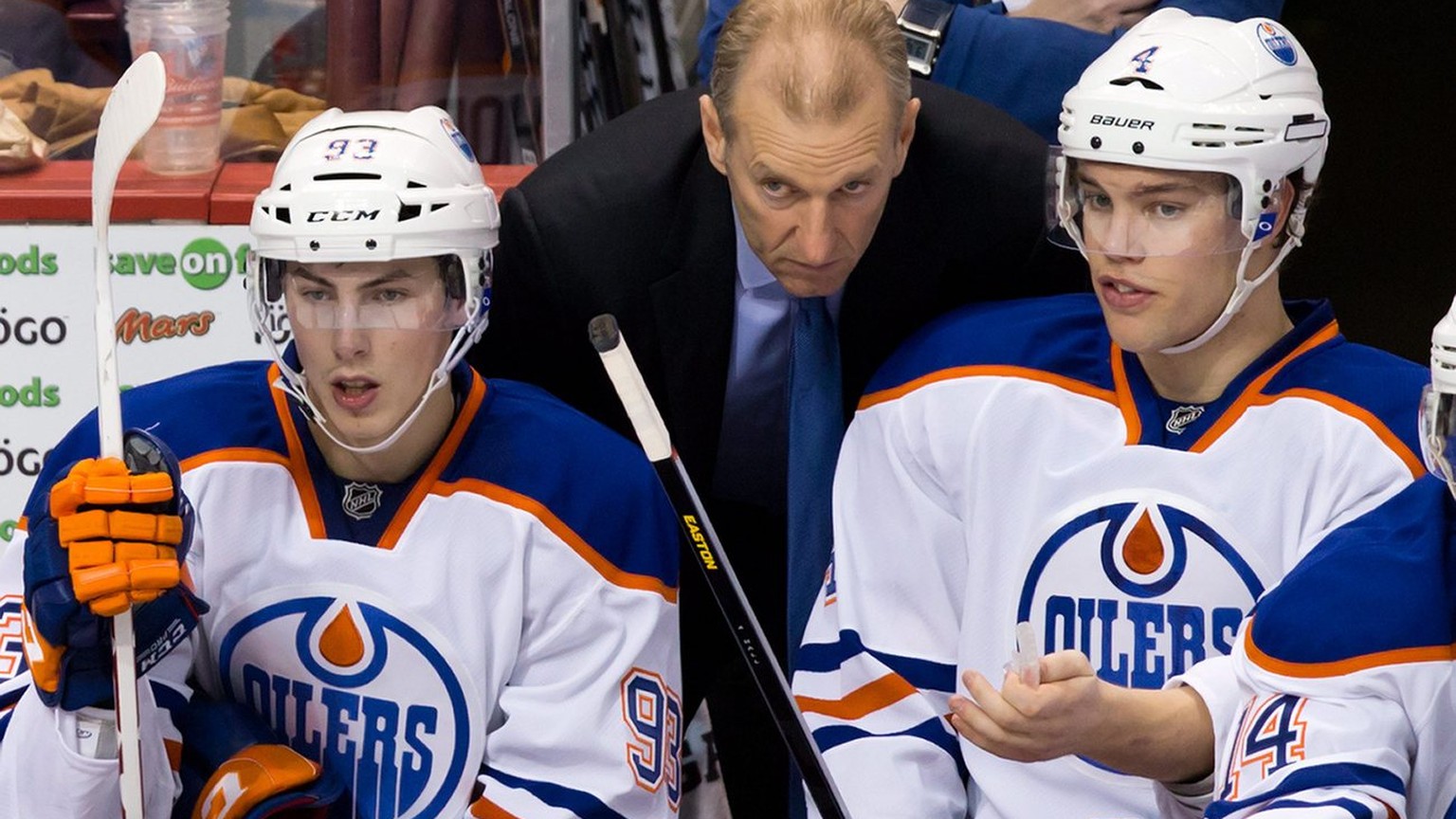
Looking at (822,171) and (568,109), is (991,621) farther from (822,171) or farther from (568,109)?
(568,109)

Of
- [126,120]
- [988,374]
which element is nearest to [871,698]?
[988,374]

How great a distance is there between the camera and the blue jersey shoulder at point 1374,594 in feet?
7.07

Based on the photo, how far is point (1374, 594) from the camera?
7.13 ft

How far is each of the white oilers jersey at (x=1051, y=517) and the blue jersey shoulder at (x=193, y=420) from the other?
0.72m

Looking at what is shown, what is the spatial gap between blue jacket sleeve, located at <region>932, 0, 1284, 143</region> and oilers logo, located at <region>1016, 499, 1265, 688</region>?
2.62 ft

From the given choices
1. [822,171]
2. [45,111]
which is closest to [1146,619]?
[822,171]

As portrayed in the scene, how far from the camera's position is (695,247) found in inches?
117

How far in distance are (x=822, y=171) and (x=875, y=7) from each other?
10.2 inches

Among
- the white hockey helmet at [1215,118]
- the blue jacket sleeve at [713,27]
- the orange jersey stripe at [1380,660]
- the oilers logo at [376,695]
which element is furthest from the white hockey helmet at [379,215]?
the orange jersey stripe at [1380,660]

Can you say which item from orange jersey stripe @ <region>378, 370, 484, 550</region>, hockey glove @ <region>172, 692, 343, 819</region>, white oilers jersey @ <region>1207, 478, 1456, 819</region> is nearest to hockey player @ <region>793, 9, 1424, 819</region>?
white oilers jersey @ <region>1207, 478, 1456, 819</region>

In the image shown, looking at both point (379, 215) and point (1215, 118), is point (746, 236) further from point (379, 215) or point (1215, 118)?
point (1215, 118)

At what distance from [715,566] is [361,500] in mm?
449

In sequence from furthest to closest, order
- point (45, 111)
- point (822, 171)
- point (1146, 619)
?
point (45, 111), point (822, 171), point (1146, 619)

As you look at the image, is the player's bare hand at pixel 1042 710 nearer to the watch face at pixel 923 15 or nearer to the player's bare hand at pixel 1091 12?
the watch face at pixel 923 15
